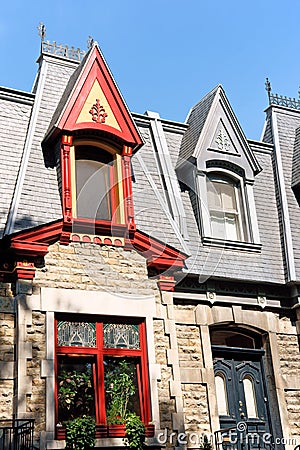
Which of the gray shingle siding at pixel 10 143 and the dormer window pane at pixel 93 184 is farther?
the dormer window pane at pixel 93 184

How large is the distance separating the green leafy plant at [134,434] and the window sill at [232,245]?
4.77 m

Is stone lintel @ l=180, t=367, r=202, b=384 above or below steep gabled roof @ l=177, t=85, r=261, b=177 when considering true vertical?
below

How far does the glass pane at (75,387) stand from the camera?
40.1 ft

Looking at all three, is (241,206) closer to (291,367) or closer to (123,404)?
(291,367)

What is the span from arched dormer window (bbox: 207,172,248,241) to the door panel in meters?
2.90

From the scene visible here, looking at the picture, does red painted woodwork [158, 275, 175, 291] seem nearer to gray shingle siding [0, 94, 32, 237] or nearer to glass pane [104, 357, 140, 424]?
glass pane [104, 357, 140, 424]

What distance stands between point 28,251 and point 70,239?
1.00 metres

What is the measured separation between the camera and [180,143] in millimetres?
17797

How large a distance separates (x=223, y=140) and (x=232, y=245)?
292 cm

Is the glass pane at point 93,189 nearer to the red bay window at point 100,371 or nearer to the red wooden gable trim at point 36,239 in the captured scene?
the red wooden gable trim at point 36,239

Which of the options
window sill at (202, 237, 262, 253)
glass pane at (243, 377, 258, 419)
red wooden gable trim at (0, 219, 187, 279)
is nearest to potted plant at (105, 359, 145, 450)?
red wooden gable trim at (0, 219, 187, 279)

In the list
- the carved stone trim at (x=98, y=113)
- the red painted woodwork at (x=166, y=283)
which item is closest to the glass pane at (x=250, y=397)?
the red painted woodwork at (x=166, y=283)

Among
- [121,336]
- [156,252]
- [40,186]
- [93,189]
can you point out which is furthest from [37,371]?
[93,189]

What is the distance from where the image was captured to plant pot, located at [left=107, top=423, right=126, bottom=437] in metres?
12.2
